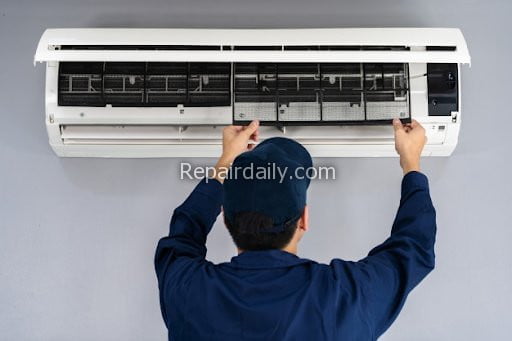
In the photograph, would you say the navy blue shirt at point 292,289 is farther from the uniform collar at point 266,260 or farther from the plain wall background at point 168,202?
the plain wall background at point 168,202

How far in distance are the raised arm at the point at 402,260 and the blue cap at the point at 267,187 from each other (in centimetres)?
18

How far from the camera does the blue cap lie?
1.09 m

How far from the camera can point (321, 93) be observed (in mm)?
1707

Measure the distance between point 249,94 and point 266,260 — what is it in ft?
2.48

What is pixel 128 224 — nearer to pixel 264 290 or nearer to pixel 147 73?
pixel 147 73

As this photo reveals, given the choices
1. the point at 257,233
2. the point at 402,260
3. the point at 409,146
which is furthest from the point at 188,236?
the point at 409,146

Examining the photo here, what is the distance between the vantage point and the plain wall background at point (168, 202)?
1.82 meters

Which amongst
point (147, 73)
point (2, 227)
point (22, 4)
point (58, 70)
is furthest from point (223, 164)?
point (22, 4)

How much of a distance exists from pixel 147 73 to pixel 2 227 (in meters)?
0.71

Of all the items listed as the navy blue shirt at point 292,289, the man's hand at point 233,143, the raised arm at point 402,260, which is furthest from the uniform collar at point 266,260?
the man's hand at point 233,143

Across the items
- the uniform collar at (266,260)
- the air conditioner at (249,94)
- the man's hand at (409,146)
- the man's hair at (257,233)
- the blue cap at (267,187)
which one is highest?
the air conditioner at (249,94)

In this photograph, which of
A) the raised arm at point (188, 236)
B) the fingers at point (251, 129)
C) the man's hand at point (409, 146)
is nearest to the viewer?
the raised arm at point (188, 236)

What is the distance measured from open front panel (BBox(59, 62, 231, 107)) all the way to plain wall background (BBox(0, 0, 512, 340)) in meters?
0.23

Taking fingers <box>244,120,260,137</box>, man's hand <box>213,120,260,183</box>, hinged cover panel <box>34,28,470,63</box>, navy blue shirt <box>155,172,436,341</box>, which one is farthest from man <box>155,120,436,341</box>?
hinged cover panel <box>34,28,470,63</box>
